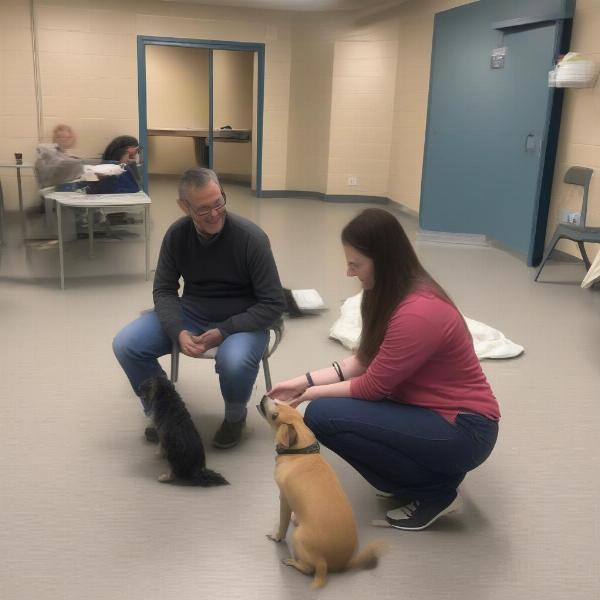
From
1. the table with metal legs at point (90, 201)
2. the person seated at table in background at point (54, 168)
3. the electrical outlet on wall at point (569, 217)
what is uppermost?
the person seated at table in background at point (54, 168)

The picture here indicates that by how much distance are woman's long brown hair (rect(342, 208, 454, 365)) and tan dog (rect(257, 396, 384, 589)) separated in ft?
1.30

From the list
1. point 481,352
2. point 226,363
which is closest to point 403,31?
point 481,352

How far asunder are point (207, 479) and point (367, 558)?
65cm

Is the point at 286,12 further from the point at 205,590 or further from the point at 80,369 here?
the point at 205,590

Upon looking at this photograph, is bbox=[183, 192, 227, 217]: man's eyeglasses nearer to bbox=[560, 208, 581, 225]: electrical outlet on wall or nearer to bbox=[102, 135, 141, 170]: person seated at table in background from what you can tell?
bbox=[560, 208, 581, 225]: electrical outlet on wall

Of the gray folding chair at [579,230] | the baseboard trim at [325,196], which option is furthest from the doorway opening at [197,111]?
the gray folding chair at [579,230]

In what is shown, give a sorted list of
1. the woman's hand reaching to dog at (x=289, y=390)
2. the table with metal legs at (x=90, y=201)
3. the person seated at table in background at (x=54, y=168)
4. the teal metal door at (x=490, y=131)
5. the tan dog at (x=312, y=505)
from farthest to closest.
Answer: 1. the teal metal door at (x=490, y=131)
2. the person seated at table in background at (x=54, y=168)
3. the table with metal legs at (x=90, y=201)
4. the woman's hand reaching to dog at (x=289, y=390)
5. the tan dog at (x=312, y=505)

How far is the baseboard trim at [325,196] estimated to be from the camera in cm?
872

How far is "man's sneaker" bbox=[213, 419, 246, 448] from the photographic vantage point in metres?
2.46

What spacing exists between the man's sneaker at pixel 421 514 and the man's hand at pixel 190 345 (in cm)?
83

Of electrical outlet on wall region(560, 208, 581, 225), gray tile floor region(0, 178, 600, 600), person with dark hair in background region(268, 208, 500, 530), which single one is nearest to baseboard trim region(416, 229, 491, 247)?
electrical outlet on wall region(560, 208, 581, 225)

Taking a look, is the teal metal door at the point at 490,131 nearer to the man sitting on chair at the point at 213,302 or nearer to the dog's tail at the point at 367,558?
the man sitting on chair at the point at 213,302

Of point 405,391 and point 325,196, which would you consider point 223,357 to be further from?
point 325,196

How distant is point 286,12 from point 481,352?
624cm
